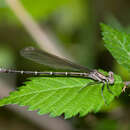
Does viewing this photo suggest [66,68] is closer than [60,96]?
No

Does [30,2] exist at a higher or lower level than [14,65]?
higher

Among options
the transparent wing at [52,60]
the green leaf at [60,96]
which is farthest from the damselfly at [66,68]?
the green leaf at [60,96]

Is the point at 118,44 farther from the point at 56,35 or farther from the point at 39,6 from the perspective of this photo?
the point at 56,35

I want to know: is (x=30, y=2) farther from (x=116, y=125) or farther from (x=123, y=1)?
(x=123, y=1)

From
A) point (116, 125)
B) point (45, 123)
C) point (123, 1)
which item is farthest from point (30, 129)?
point (123, 1)

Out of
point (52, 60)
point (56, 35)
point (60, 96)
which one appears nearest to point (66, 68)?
point (52, 60)

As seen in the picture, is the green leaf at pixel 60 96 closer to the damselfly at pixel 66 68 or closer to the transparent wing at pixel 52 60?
the damselfly at pixel 66 68
